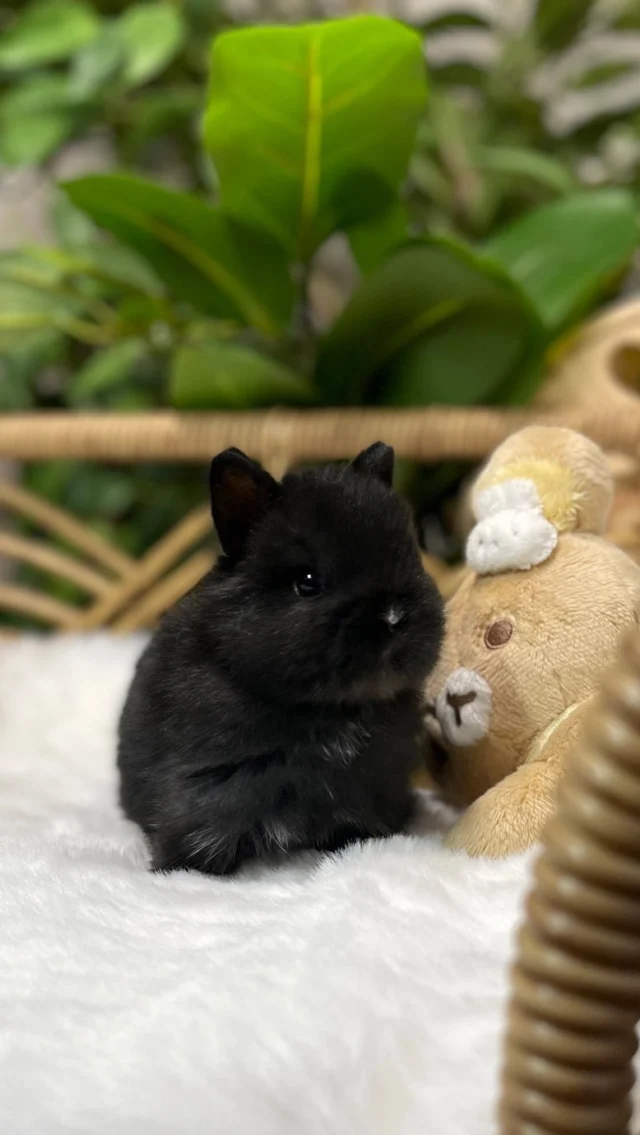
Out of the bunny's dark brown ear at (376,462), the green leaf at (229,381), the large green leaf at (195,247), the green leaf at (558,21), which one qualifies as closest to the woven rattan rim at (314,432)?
the green leaf at (229,381)

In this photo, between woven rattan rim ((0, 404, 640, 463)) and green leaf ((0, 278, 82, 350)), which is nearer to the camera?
woven rattan rim ((0, 404, 640, 463))

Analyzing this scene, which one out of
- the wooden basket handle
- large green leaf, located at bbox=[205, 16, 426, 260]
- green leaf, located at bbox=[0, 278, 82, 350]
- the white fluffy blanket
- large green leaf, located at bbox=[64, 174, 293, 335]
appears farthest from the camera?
green leaf, located at bbox=[0, 278, 82, 350]

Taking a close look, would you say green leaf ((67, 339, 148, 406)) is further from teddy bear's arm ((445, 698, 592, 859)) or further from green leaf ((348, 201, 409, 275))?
teddy bear's arm ((445, 698, 592, 859))

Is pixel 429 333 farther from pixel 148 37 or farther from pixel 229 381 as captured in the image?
pixel 148 37

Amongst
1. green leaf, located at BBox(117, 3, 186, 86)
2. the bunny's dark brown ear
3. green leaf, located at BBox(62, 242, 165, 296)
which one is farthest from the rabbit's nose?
green leaf, located at BBox(117, 3, 186, 86)

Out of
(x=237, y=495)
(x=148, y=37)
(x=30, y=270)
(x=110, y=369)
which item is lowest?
(x=110, y=369)

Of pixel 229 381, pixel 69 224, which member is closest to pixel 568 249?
pixel 229 381

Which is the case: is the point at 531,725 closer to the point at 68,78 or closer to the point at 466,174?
the point at 466,174

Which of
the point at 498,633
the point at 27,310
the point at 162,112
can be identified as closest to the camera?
the point at 498,633

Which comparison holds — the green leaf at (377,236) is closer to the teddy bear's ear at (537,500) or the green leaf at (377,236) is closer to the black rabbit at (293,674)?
the teddy bear's ear at (537,500)
